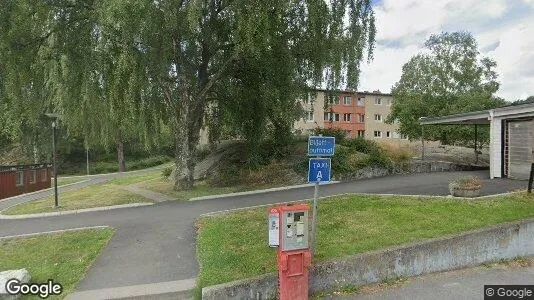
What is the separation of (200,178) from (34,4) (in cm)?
1076

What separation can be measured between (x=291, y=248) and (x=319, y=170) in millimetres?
1447

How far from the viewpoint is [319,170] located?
6.68 meters

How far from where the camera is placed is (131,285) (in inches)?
270

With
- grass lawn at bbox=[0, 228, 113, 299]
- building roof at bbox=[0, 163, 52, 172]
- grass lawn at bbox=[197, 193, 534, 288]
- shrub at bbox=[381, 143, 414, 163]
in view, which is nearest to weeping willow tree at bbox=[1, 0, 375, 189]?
grass lawn at bbox=[0, 228, 113, 299]

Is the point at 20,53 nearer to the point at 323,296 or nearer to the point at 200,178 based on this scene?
the point at 200,178

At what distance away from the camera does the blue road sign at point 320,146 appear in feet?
21.8

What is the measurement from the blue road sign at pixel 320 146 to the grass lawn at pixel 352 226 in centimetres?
192

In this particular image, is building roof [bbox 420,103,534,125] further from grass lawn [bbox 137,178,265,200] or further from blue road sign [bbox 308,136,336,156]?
blue road sign [bbox 308,136,336,156]

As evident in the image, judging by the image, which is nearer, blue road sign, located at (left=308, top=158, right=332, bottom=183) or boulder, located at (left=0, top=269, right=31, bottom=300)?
boulder, located at (left=0, top=269, right=31, bottom=300)

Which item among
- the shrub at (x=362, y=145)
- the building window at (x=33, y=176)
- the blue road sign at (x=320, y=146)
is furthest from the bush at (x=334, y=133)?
the building window at (x=33, y=176)

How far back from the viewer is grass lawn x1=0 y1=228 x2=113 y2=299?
744 cm

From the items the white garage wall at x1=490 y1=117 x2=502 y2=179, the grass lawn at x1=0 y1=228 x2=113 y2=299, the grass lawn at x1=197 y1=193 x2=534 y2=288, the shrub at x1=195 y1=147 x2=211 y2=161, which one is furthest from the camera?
the shrub at x1=195 y1=147 x2=211 y2=161

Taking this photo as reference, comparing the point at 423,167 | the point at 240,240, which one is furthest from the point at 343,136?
the point at 240,240

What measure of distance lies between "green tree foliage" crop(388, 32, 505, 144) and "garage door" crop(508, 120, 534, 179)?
626 inches
